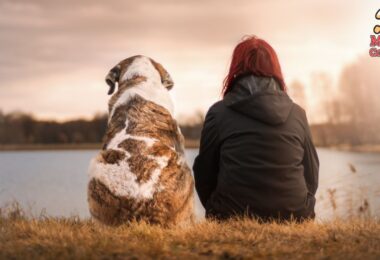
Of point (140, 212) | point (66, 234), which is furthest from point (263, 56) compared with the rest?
point (66, 234)

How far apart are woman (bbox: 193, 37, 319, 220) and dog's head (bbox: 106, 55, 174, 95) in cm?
101

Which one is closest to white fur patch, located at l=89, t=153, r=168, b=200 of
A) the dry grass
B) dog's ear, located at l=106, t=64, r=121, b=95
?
the dry grass

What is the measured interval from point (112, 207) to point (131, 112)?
1.13 meters

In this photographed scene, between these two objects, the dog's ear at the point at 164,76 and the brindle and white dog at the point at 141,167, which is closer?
the brindle and white dog at the point at 141,167

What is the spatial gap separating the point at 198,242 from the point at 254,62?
2155mm

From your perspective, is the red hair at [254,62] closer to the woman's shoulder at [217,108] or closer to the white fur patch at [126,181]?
the woman's shoulder at [217,108]

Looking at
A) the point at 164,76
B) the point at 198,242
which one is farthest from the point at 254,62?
the point at 198,242

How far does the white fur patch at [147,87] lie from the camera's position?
6344mm

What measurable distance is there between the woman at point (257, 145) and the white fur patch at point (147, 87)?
2.34 feet

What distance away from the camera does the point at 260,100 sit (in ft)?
18.8

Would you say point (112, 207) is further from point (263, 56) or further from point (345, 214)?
point (345, 214)

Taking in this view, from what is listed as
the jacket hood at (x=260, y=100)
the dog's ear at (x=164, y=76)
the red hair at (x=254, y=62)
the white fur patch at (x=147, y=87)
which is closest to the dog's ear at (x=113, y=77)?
the white fur patch at (x=147, y=87)

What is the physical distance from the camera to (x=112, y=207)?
566cm

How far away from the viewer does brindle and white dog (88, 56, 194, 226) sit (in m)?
5.57
